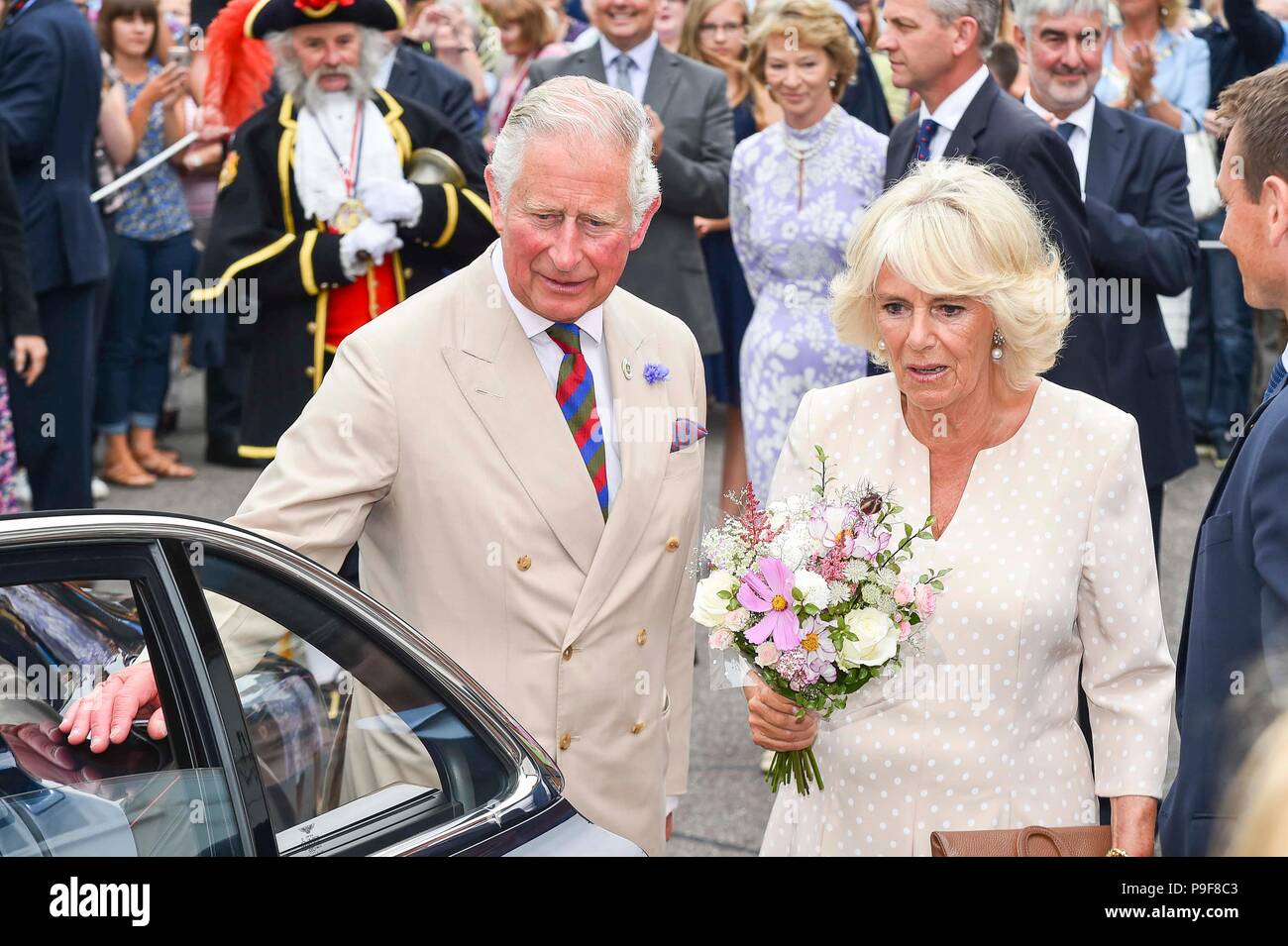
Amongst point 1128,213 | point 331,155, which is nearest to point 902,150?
point 1128,213

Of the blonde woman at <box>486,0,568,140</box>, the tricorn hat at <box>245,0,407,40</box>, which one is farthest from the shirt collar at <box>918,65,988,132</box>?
the blonde woman at <box>486,0,568,140</box>

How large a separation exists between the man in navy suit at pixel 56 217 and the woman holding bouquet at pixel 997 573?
4704mm

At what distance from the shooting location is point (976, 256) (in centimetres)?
304

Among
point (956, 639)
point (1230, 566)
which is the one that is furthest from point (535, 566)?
point (1230, 566)

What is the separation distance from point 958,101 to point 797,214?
869 mm

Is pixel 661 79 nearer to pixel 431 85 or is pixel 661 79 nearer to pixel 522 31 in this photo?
pixel 431 85

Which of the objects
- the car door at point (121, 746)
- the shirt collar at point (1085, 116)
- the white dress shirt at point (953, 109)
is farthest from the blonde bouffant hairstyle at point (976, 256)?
the shirt collar at point (1085, 116)

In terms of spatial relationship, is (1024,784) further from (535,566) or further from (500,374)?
(500,374)

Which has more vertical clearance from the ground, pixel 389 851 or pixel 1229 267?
pixel 1229 267

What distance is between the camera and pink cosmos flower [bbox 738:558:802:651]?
2.77 meters

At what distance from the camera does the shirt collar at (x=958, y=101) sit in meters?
4.97

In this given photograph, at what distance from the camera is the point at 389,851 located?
7.20 ft

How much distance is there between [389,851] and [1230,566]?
1349 millimetres
